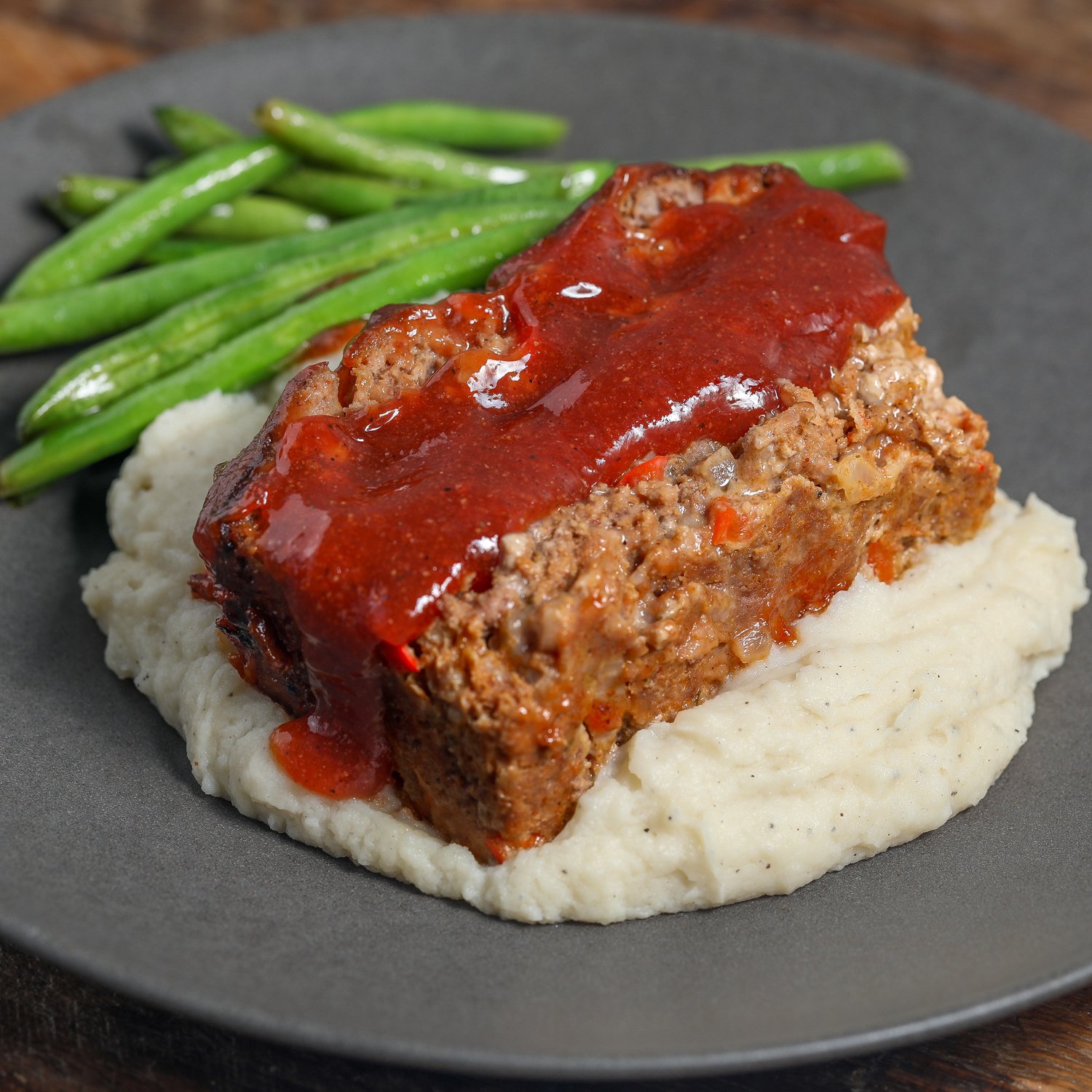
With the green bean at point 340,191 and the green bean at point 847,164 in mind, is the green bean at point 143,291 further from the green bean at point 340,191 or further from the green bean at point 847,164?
the green bean at point 847,164

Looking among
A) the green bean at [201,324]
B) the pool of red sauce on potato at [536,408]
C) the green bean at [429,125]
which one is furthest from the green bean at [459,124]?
the pool of red sauce on potato at [536,408]

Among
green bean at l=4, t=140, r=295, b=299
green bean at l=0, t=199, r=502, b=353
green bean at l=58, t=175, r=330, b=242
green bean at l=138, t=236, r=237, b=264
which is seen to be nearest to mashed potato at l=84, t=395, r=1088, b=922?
green bean at l=0, t=199, r=502, b=353

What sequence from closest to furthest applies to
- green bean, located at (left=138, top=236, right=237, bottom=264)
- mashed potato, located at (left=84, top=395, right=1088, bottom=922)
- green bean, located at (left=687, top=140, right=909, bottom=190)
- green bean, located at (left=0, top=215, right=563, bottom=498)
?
mashed potato, located at (left=84, top=395, right=1088, bottom=922) < green bean, located at (left=0, top=215, right=563, bottom=498) < green bean, located at (left=138, top=236, right=237, bottom=264) < green bean, located at (left=687, top=140, right=909, bottom=190)

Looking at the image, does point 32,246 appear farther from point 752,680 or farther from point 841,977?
point 841,977

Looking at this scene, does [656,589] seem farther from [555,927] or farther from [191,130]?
[191,130]

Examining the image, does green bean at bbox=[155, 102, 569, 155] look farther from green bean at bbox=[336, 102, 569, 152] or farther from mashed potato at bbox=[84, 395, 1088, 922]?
mashed potato at bbox=[84, 395, 1088, 922]

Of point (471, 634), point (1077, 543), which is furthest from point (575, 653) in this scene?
point (1077, 543)
